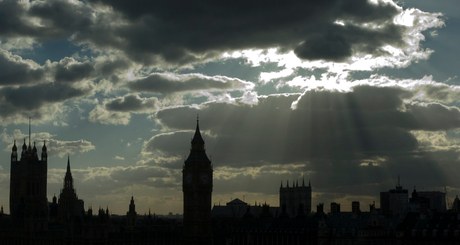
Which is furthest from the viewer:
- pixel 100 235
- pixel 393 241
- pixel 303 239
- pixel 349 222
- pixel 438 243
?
pixel 100 235

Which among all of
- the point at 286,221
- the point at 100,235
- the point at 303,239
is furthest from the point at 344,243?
the point at 100,235

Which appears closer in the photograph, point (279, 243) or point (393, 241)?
point (393, 241)

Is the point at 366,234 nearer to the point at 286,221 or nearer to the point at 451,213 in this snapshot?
the point at 451,213

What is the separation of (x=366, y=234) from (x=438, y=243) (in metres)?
20.1

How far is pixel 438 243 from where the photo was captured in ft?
480

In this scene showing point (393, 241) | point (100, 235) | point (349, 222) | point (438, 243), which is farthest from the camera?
point (100, 235)

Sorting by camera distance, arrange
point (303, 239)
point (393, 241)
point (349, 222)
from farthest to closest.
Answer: point (303, 239), point (349, 222), point (393, 241)

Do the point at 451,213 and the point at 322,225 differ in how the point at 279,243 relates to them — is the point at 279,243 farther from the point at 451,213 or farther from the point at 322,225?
the point at 451,213

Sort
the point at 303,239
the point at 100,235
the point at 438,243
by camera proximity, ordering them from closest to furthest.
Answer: the point at 438,243 → the point at 303,239 → the point at 100,235

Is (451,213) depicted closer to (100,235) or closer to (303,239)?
(303,239)

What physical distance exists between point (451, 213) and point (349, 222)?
29.9 metres

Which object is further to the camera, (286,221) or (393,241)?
(286,221)

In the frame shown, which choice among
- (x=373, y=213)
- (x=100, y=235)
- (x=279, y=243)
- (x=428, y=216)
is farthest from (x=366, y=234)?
(x=100, y=235)

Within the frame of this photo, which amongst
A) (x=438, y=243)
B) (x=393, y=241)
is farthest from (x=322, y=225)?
(x=438, y=243)
